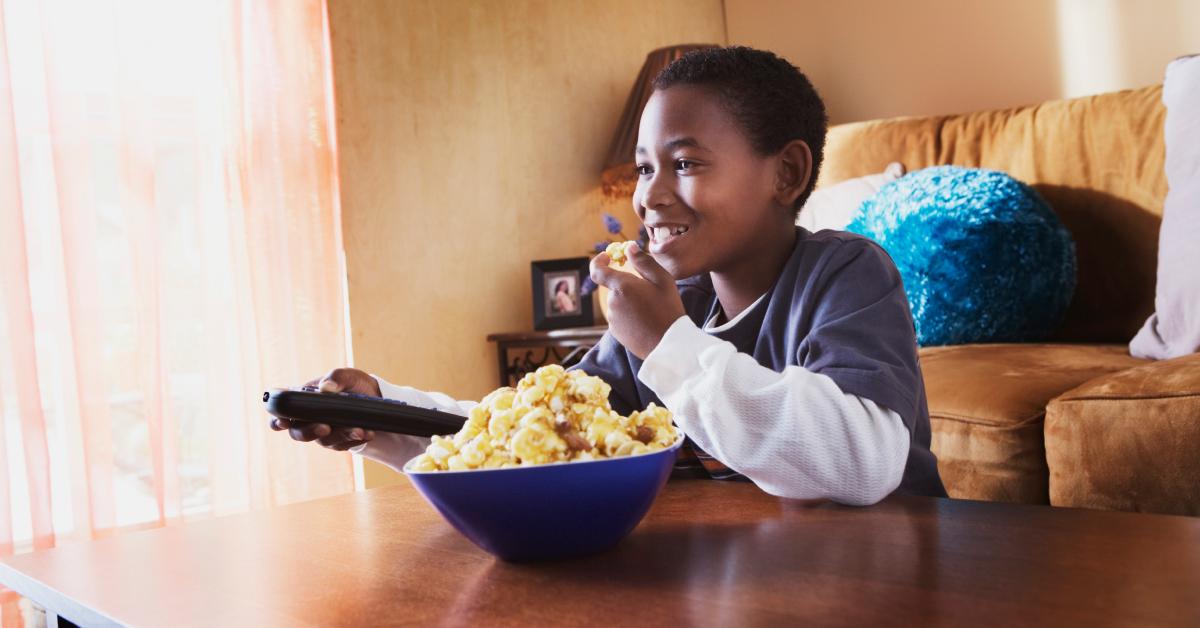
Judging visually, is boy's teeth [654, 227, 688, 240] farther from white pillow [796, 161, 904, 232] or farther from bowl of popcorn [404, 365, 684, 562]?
white pillow [796, 161, 904, 232]

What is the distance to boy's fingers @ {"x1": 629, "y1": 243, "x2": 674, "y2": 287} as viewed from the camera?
0.90 metres

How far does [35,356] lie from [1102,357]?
1.86 m

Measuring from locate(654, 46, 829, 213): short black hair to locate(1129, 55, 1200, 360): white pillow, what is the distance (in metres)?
0.82

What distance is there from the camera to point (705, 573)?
0.64 meters

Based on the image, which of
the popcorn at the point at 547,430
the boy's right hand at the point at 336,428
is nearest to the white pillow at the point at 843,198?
the boy's right hand at the point at 336,428

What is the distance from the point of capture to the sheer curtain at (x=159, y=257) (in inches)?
77.9

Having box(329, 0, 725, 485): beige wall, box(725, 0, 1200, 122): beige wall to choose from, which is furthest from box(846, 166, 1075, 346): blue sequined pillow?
box(329, 0, 725, 485): beige wall

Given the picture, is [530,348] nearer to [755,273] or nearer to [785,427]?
[755,273]

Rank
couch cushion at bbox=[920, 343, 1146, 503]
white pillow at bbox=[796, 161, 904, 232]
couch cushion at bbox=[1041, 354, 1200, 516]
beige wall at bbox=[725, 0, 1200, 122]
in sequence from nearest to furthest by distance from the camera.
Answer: couch cushion at bbox=[1041, 354, 1200, 516]
couch cushion at bbox=[920, 343, 1146, 503]
white pillow at bbox=[796, 161, 904, 232]
beige wall at bbox=[725, 0, 1200, 122]

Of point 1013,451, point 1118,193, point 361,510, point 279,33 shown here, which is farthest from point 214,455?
point 1118,193

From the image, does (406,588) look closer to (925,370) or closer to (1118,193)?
(925,370)

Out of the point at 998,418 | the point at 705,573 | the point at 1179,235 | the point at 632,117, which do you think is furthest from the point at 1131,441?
the point at 632,117

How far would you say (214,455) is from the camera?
86.6 inches

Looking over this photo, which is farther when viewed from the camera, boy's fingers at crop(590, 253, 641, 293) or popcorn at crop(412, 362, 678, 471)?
boy's fingers at crop(590, 253, 641, 293)
